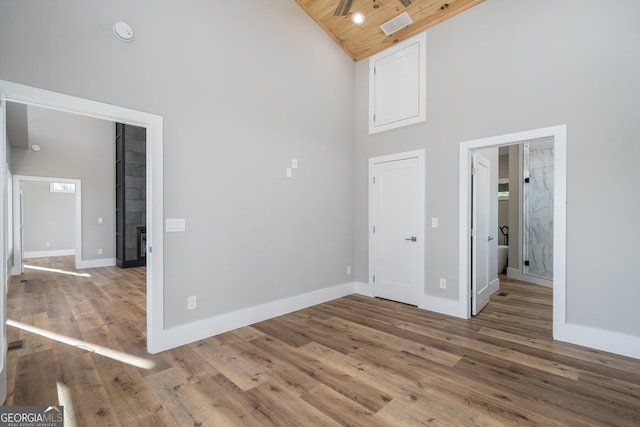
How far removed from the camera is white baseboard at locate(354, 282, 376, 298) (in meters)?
4.60

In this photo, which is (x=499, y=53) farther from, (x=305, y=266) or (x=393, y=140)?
(x=305, y=266)

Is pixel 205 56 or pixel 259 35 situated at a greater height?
pixel 259 35

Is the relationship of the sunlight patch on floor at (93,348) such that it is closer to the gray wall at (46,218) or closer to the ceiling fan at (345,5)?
the ceiling fan at (345,5)

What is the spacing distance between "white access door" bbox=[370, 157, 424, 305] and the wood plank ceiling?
1810 mm

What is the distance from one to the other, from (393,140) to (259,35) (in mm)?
2292

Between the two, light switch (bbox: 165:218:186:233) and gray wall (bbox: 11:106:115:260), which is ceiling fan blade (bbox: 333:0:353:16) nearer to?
light switch (bbox: 165:218:186:233)

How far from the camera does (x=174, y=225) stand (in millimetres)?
2818

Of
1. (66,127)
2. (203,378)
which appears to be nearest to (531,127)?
(203,378)

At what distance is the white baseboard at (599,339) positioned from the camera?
2.60m

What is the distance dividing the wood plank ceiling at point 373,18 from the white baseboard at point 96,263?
7.83 metres

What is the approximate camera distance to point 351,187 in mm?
4844

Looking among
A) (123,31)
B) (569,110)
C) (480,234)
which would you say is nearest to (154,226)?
(123,31)

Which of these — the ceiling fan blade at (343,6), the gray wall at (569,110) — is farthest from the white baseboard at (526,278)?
the ceiling fan blade at (343,6)

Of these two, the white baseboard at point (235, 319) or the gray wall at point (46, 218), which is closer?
the white baseboard at point (235, 319)
